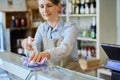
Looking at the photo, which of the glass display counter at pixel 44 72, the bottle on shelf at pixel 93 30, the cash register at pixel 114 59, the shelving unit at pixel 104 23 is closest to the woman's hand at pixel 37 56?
the glass display counter at pixel 44 72

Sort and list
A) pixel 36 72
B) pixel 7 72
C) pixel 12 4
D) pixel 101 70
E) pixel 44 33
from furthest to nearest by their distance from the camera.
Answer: pixel 12 4 → pixel 101 70 → pixel 44 33 → pixel 7 72 → pixel 36 72

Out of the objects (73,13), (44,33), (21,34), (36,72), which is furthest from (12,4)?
(36,72)

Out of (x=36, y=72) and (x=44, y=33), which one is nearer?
(x=36, y=72)

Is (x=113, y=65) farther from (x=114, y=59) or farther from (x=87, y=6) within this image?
(x=87, y=6)

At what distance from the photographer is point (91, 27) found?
3.40 meters

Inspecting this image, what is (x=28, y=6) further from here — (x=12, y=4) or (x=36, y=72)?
(x=36, y=72)

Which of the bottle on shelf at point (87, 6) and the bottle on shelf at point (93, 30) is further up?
the bottle on shelf at point (87, 6)

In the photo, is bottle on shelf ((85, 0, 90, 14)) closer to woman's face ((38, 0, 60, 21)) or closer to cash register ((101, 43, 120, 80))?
woman's face ((38, 0, 60, 21))

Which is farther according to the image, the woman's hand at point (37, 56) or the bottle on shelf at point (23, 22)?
the bottle on shelf at point (23, 22)

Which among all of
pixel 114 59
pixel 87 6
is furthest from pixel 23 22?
pixel 114 59

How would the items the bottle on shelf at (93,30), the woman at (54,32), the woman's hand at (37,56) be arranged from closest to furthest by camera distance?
the woman's hand at (37,56)
the woman at (54,32)
the bottle on shelf at (93,30)

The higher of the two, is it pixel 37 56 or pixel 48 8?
pixel 48 8

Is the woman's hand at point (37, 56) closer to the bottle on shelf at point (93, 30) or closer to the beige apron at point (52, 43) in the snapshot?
the beige apron at point (52, 43)

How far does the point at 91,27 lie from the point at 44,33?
1667 millimetres
